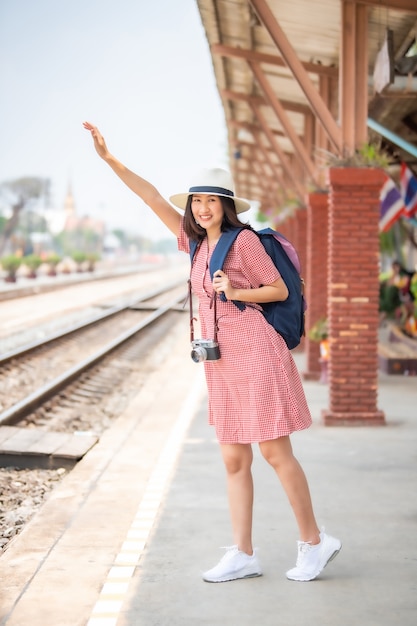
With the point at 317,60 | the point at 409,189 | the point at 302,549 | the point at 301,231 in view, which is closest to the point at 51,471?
the point at 302,549

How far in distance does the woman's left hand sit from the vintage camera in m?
0.23

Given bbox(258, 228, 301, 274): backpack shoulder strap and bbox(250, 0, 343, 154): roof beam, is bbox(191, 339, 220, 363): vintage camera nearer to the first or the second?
bbox(258, 228, 301, 274): backpack shoulder strap

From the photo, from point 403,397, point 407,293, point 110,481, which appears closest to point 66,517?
point 110,481

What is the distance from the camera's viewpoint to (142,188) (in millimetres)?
4590

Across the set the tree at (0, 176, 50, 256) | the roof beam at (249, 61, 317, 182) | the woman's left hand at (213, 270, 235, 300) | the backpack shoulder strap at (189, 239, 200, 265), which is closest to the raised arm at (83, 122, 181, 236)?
the backpack shoulder strap at (189, 239, 200, 265)

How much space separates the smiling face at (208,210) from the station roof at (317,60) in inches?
176

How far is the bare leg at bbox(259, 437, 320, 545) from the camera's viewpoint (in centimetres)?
435

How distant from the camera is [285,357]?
4363mm

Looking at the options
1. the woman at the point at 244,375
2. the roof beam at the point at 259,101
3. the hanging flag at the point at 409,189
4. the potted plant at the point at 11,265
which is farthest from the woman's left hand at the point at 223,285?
the potted plant at the point at 11,265

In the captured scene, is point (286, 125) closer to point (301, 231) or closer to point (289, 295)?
point (301, 231)

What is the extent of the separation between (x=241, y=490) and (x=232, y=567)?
0.35 metres

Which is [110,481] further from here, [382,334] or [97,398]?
[382,334]

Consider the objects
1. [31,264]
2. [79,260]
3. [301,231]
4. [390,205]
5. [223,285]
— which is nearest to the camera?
[223,285]

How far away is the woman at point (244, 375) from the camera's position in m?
4.29
